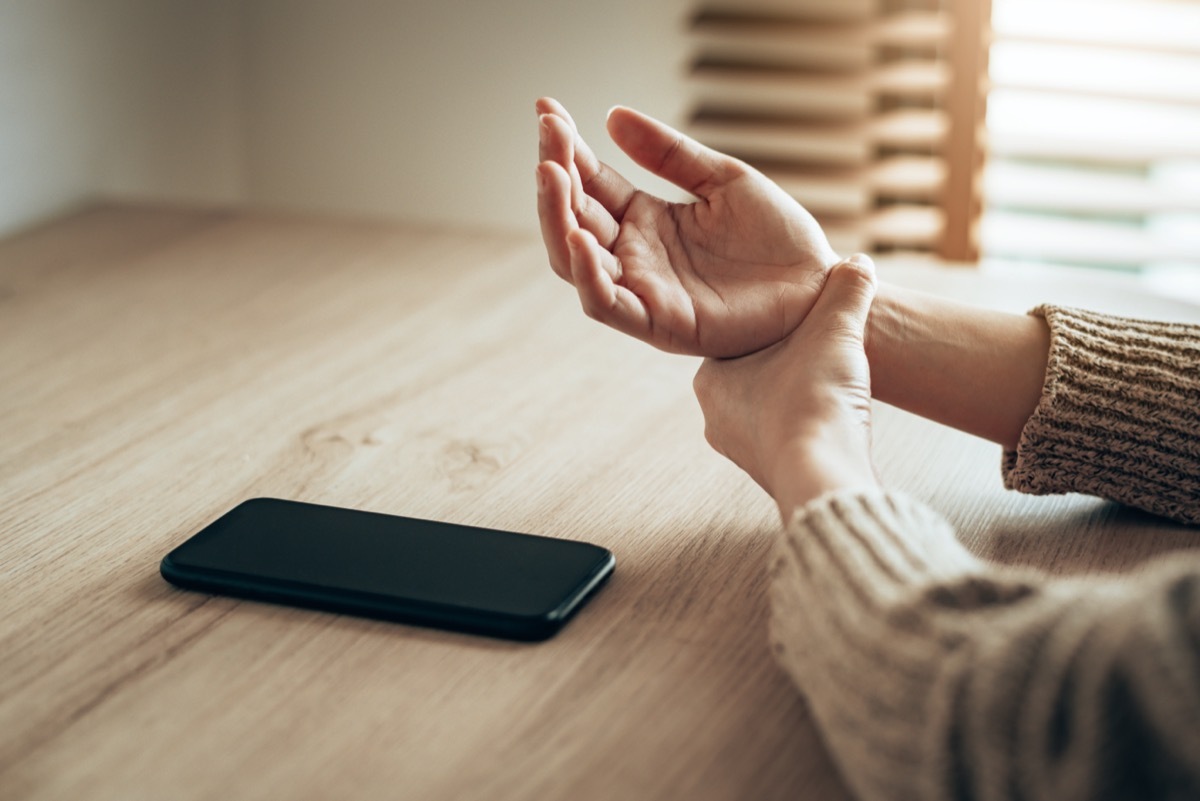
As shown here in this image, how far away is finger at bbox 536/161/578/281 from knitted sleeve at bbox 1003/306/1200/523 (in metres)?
0.33

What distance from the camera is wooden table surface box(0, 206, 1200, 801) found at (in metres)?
0.54

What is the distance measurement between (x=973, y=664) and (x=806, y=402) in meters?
0.28

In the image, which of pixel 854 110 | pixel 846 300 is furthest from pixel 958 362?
pixel 854 110

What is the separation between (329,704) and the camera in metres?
0.57

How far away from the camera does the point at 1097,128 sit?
1.76 meters

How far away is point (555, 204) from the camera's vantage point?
0.73m

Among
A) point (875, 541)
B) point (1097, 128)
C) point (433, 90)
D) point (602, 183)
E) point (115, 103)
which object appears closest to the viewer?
point (875, 541)

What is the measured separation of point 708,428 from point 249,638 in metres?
0.34

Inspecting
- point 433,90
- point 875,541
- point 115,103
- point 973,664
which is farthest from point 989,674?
point 433,90

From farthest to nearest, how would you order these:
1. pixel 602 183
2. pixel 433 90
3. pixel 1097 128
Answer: pixel 433 90
pixel 1097 128
pixel 602 183

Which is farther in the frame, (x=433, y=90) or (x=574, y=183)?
(x=433, y=90)

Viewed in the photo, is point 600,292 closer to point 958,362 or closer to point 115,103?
point 958,362

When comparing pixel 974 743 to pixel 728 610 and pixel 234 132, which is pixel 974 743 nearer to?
pixel 728 610

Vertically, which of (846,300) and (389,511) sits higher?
(846,300)
